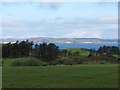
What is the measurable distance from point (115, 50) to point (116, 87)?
33203 mm

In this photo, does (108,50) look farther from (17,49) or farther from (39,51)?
(17,49)

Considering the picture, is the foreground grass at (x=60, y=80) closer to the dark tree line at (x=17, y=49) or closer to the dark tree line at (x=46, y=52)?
the dark tree line at (x=46, y=52)

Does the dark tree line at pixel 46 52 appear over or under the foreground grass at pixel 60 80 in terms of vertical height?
over

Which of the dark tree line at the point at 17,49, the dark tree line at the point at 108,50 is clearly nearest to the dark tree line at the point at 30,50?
the dark tree line at the point at 17,49

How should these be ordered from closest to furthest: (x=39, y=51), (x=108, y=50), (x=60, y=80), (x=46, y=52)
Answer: (x=60, y=80) < (x=108, y=50) < (x=46, y=52) < (x=39, y=51)

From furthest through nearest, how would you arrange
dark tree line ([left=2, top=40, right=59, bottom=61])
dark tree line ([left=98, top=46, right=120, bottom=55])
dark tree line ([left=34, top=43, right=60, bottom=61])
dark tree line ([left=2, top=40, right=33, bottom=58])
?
1. dark tree line ([left=34, top=43, right=60, bottom=61])
2. dark tree line ([left=2, top=40, right=59, bottom=61])
3. dark tree line ([left=2, top=40, right=33, bottom=58])
4. dark tree line ([left=98, top=46, right=120, bottom=55])

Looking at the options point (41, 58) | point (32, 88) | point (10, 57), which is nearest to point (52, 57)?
point (41, 58)

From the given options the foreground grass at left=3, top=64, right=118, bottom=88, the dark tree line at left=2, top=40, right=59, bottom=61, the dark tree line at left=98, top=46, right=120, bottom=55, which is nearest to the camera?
the foreground grass at left=3, top=64, right=118, bottom=88

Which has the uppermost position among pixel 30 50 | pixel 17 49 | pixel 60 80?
pixel 17 49

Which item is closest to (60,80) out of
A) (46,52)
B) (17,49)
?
(46,52)

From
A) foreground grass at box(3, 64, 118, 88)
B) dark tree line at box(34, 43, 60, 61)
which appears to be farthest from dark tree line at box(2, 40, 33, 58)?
foreground grass at box(3, 64, 118, 88)

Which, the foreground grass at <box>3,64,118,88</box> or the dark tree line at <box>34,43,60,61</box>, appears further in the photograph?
the dark tree line at <box>34,43,60,61</box>

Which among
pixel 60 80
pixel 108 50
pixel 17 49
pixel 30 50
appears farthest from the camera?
pixel 30 50

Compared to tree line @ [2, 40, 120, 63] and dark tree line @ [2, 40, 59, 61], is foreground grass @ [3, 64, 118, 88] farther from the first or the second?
dark tree line @ [2, 40, 59, 61]
